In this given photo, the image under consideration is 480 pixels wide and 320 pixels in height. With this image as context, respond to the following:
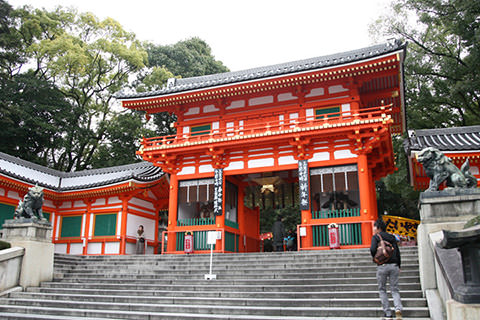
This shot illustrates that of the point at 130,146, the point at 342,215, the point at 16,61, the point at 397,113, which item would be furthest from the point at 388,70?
the point at 16,61

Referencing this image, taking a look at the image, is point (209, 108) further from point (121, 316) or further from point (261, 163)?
point (121, 316)

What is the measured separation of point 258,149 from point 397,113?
278 inches

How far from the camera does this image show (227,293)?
8914 mm

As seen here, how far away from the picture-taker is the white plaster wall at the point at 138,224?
18703 mm

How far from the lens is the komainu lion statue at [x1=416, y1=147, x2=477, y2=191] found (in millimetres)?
7453

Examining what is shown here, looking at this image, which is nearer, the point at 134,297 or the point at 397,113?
the point at 134,297

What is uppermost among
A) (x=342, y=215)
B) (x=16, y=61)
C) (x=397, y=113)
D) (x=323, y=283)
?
(x=16, y=61)

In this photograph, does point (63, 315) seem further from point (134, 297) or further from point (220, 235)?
point (220, 235)

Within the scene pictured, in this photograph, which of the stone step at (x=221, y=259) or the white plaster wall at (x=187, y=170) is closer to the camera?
the stone step at (x=221, y=259)

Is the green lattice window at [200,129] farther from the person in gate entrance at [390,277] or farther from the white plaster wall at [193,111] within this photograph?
the person in gate entrance at [390,277]

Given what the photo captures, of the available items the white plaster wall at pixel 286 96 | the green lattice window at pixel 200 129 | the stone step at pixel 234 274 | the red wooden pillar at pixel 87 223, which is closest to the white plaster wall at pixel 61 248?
the red wooden pillar at pixel 87 223

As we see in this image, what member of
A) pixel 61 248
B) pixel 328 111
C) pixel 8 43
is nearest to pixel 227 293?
pixel 328 111

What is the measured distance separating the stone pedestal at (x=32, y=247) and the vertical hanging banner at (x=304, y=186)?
8.70 metres

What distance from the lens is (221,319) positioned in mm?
7434
